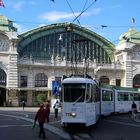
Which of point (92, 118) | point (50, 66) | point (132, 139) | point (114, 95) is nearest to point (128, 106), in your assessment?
point (114, 95)

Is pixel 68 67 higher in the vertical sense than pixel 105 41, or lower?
lower

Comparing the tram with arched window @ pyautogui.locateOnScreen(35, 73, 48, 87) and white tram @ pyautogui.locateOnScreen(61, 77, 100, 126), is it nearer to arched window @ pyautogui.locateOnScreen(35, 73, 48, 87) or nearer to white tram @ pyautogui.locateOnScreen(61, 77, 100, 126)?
white tram @ pyautogui.locateOnScreen(61, 77, 100, 126)

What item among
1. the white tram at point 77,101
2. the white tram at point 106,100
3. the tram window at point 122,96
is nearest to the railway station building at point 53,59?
the tram window at point 122,96

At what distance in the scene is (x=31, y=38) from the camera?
87062 millimetres

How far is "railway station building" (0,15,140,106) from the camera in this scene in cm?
7906

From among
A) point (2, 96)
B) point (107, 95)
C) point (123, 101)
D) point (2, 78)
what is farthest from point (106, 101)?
point (2, 78)

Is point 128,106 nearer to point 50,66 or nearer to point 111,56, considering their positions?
point 50,66

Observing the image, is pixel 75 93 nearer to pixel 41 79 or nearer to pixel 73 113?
pixel 73 113

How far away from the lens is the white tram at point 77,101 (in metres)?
22.8

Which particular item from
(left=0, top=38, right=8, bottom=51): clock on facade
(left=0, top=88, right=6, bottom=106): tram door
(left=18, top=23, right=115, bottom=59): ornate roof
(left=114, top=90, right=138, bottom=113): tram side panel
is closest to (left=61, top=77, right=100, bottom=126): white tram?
(left=114, top=90, right=138, bottom=113): tram side panel

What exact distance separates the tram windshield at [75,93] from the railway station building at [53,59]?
169 ft

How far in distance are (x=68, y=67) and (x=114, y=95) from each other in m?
39.8

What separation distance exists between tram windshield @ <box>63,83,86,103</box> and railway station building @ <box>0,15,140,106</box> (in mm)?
51660

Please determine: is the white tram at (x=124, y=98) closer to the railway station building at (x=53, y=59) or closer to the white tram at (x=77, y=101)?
the white tram at (x=77, y=101)
